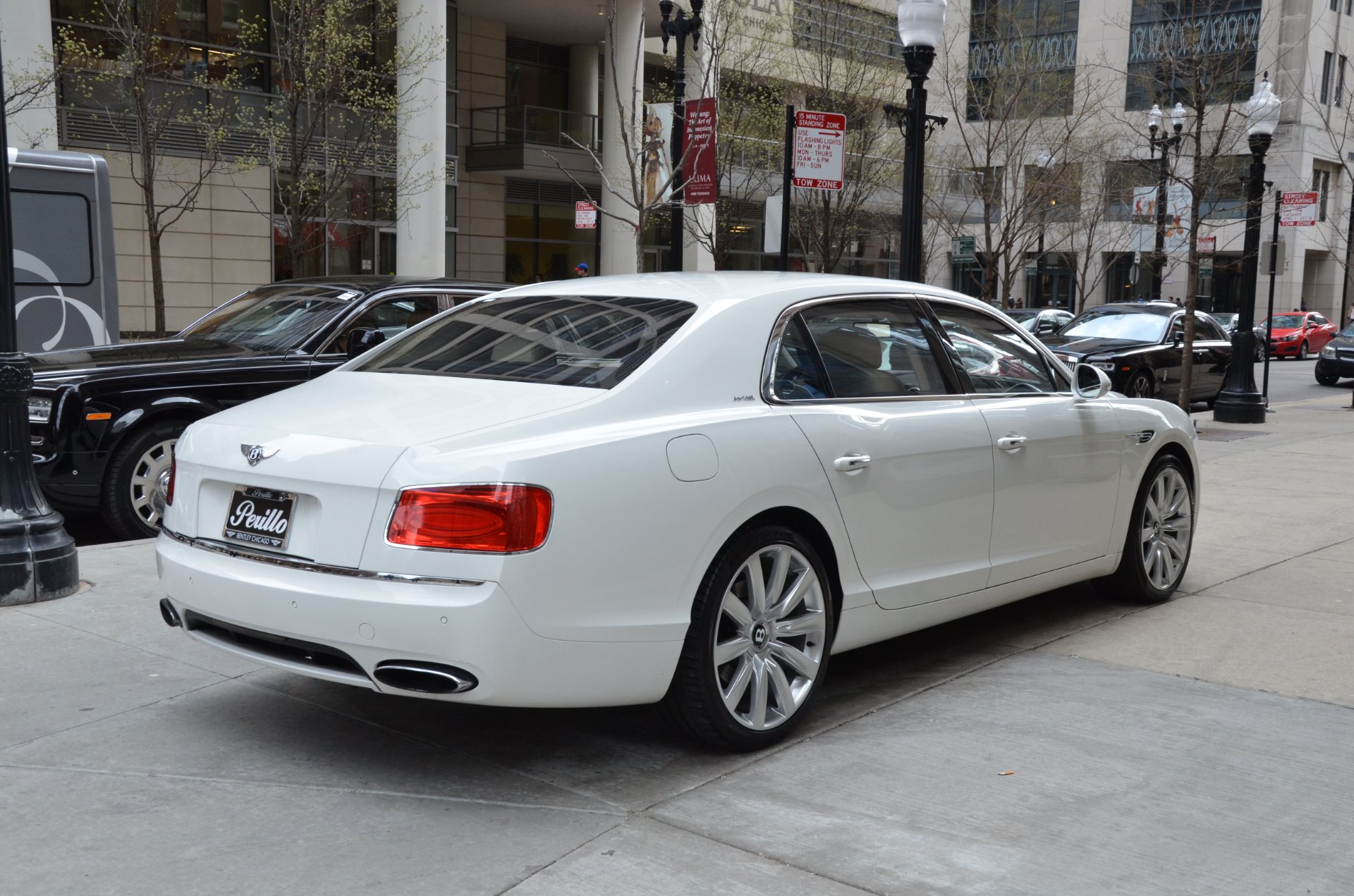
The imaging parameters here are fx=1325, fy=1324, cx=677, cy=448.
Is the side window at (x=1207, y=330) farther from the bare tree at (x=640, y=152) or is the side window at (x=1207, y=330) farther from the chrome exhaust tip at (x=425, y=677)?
the chrome exhaust tip at (x=425, y=677)

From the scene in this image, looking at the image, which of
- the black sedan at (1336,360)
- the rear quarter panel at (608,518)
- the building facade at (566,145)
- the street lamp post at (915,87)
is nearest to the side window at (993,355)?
the rear quarter panel at (608,518)

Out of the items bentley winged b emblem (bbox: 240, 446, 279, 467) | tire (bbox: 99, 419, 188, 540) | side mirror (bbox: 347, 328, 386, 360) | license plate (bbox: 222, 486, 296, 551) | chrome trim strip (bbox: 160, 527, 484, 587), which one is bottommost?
tire (bbox: 99, 419, 188, 540)

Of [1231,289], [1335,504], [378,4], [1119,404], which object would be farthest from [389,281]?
[1231,289]

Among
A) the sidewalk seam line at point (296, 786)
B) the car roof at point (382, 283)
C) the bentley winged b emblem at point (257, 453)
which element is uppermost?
the car roof at point (382, 283)

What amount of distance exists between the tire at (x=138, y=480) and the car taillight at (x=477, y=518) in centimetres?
484

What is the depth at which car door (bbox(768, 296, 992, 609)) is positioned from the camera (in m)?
4.82

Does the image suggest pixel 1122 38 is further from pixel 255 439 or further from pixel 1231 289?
pixel 255 439

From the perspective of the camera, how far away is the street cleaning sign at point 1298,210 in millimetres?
19906

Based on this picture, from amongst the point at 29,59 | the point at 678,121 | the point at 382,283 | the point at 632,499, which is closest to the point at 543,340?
the point at 632,499

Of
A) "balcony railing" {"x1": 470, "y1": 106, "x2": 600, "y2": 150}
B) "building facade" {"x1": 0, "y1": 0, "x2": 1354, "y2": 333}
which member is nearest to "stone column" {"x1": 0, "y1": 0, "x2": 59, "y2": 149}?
"building facade" {"x1": 0, "y1": 0, "x2": 1354, "y2": 333}

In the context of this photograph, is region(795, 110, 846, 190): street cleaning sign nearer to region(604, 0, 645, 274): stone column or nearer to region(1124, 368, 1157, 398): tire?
region(1124, 368, 1157, 398): tire

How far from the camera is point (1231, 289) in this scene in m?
62.2

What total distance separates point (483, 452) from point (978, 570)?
2451 millimetres

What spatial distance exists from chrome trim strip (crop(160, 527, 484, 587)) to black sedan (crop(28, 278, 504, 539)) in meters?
3.52
